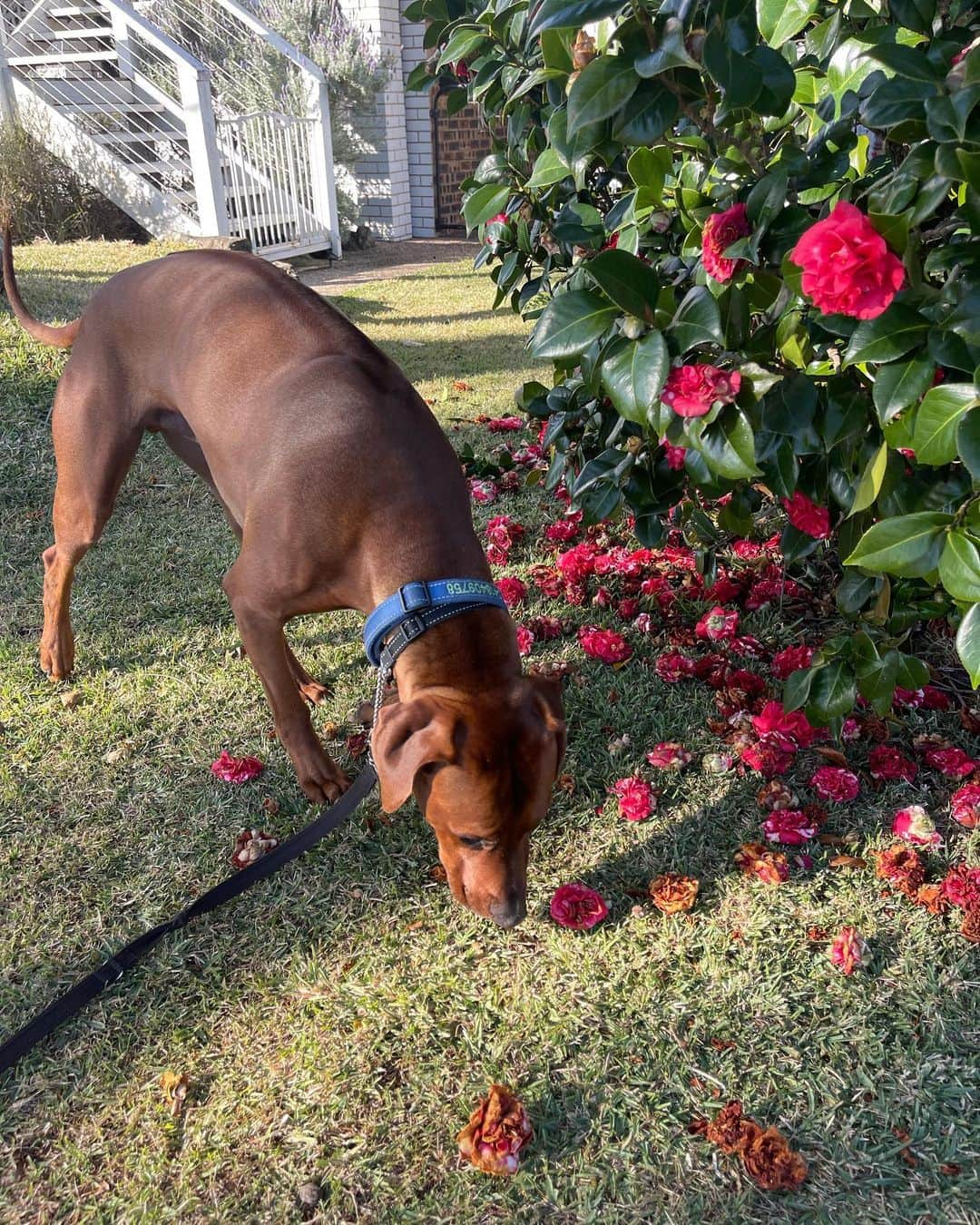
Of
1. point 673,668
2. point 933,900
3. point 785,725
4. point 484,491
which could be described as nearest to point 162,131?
point 484,491

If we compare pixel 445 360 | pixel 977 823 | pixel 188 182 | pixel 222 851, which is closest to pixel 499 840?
pixel 222 851

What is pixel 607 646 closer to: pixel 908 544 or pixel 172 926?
pixel 172 926

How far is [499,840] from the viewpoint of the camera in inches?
89.7

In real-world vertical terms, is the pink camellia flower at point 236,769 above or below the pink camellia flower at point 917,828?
below

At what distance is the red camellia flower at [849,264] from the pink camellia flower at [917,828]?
1739 mm

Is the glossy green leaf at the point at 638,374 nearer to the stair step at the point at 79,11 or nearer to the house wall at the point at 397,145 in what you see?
the stair step at the point at 79,11

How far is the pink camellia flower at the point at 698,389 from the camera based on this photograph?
180cm

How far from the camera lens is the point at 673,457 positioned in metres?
2.67

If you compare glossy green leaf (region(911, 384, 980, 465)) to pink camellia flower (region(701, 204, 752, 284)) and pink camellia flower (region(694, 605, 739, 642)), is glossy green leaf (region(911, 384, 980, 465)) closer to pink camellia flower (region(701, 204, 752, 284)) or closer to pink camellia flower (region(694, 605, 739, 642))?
pink camellia flower (region(701, 204, 752, 284))

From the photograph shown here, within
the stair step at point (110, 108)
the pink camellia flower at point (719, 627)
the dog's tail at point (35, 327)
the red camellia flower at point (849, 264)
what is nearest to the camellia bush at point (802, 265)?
the red camellia flower at point (849, 264)

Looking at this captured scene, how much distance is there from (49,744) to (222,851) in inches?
36.4

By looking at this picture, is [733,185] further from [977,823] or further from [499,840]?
[977,823]

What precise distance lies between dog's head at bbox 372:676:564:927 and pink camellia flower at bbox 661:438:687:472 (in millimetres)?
812

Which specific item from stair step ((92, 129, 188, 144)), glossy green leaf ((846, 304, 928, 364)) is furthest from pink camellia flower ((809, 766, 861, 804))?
stair step ((92, 129, 188, 144))
